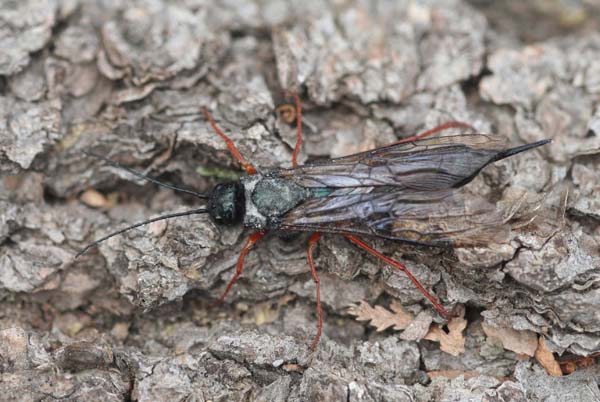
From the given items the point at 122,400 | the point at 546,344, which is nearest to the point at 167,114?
the point at 122,400

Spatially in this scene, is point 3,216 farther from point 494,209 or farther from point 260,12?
point 494,209

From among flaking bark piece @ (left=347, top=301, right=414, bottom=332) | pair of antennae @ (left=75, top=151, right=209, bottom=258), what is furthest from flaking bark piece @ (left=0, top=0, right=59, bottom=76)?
flaking bark piece @ (left=347, top=301, right=414, bottom=332)

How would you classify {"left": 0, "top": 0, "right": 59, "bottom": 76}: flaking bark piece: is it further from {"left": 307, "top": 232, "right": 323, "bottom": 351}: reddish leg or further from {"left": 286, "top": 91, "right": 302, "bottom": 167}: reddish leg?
{"left": 307, "top": 232, "right": 323, "bottom": 351}: reddish leg

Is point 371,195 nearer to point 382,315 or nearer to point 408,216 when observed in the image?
point 408,216

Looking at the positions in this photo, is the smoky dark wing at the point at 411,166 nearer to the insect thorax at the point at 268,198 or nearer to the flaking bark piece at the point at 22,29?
the insect thorax at the point at 268,198

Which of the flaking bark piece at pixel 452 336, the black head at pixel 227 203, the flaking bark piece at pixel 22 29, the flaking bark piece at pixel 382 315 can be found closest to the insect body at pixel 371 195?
the black head at pixel 227 203
